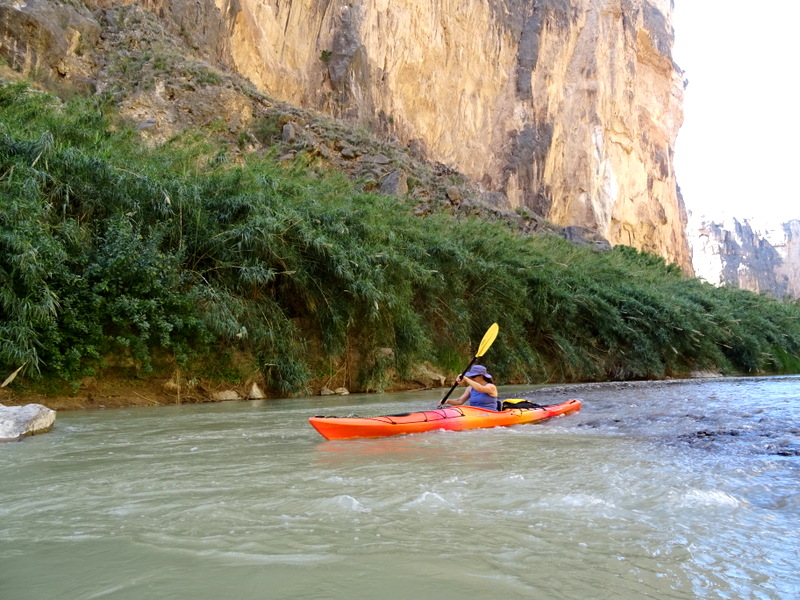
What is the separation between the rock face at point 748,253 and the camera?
227ft

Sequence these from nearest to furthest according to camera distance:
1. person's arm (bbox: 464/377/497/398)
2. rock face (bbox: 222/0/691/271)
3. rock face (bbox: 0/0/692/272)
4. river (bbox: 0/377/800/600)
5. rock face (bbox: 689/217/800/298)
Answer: river (bbox: 0/377/800/600) → person's arm (bbox: 464/377/497/398) → rock face (bbox: 0/0/692/272) → rock face (bbox: 222/0/691/271) → rock face (bbox: 689/217/800/298)

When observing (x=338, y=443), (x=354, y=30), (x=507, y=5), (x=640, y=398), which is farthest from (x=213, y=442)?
(x=507, y=5)

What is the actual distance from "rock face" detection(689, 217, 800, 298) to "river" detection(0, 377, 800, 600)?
70907 mm

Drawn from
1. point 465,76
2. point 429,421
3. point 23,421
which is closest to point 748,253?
point 465,76

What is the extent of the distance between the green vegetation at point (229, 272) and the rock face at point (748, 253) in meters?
62.8

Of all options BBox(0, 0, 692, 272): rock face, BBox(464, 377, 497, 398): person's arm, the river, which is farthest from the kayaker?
BBox(0, 0, 692, 272): rock face

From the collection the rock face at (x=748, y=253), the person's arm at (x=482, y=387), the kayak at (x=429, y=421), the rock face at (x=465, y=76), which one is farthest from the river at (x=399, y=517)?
the rock face at (x=748, y=253)

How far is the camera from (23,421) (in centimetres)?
477

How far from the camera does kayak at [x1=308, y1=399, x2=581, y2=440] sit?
4.76 metres

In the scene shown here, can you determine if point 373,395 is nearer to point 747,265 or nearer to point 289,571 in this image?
point 289,571

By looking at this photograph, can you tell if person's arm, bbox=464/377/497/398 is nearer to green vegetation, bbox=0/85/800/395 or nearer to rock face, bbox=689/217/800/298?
green vegetation, bbox=0/85/800/395

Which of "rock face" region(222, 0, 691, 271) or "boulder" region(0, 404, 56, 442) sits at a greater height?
"rock face" region(222, 0, 691, 271)

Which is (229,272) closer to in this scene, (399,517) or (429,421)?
(429,421)

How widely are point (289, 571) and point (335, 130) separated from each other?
17.6 meters
